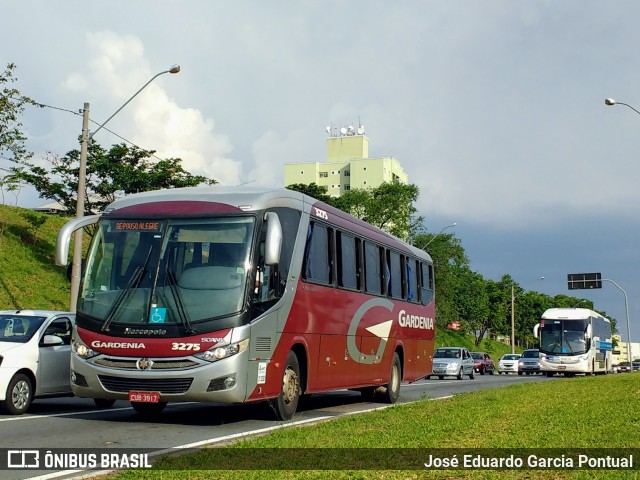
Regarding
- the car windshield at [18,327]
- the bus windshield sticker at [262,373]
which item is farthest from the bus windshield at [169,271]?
the car windshield at [18,327]

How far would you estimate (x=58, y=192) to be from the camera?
4269 centimetres

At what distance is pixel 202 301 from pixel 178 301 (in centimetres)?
34

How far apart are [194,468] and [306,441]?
212cm

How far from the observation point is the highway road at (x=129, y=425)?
10.5 metres

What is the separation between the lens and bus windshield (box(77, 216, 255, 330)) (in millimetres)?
12320

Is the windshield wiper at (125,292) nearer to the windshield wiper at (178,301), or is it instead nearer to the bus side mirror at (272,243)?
the windshield wiper at (178,301)

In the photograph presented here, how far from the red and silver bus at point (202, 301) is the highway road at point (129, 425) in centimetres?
48

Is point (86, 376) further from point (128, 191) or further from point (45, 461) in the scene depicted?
point (128, 191)

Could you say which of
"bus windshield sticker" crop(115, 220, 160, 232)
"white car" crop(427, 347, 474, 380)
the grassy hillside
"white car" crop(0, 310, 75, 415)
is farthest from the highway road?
"white car" crop(427, 347, 474, 380)

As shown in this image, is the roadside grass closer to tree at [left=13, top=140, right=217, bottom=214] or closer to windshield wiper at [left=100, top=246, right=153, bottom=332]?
windshield wiper at [left=100, top=246, right=153, bottom=332]

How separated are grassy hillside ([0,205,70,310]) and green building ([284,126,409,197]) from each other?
96.0 m

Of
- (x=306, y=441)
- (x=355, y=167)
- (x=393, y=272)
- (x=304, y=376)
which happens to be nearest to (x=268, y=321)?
(x=304, y=376)

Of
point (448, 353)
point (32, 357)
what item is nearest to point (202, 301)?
point (32, 357)

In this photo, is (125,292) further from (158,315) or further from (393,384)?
(393,384)
